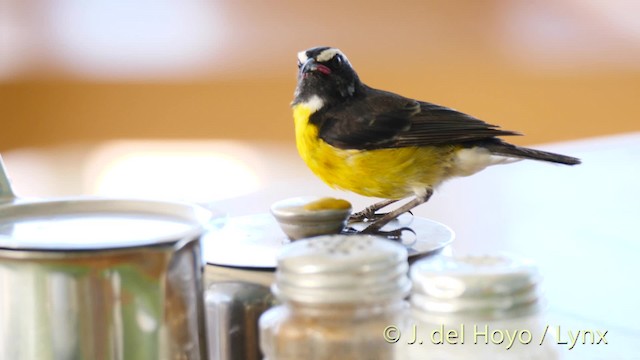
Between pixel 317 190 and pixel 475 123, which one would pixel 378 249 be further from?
pixel 317 190

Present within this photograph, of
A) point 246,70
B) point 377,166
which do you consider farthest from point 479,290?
point 246,70

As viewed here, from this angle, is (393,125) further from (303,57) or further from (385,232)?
(385,232)

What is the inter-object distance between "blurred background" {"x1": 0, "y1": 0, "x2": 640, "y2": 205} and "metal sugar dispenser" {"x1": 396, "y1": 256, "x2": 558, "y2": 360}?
2.44 m

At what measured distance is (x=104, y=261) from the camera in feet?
1.45

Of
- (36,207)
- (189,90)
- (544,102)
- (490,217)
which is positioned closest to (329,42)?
(189,90)

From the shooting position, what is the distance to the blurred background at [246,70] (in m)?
2.91

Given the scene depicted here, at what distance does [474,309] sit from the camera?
415 mm

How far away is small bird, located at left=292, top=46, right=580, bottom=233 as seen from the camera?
2.91 feet

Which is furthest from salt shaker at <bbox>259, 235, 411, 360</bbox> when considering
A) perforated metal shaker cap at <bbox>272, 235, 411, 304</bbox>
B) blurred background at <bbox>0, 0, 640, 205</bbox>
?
blurred background at <bbox>0, 0, 640, 205</bbox>

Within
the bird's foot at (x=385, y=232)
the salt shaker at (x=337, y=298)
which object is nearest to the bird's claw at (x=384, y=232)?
the bird's foot at (x=385, y=232)

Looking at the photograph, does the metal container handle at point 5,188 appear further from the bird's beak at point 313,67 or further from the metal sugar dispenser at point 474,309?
the bird's beak at point 313,67

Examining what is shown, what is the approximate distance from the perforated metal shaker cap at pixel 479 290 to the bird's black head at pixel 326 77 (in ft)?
1.64

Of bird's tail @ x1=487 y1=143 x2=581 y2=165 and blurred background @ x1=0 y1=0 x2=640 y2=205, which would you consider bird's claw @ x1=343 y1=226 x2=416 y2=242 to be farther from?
blurred background @ x1=0 y1=0 x2=640 y2=205

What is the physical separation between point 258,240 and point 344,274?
0.16 m
